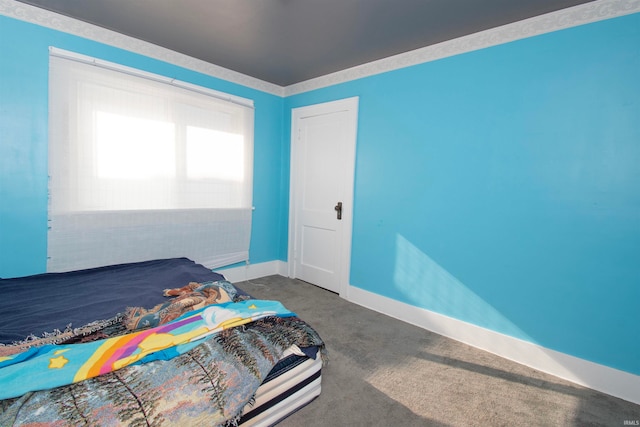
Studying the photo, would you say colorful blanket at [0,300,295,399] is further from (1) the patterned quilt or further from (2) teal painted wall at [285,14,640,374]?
(2) teal painted wall at [285,14,640,374]

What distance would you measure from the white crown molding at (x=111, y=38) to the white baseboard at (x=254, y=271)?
2.28 m

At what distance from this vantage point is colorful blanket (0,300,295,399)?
1.05 meters

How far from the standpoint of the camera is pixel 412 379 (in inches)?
81.2

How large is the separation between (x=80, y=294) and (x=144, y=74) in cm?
206

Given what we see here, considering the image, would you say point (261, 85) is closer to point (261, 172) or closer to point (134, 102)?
point (261, 172)

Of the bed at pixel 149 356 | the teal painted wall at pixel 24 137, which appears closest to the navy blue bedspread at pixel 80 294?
the bed at pixel 149 356

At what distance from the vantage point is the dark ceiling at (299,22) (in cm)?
213

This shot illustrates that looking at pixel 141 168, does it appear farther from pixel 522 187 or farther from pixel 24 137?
pixel 522 187

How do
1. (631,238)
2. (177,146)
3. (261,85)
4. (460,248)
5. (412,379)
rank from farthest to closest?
(261,85), (177,146), (460,248), (412,379), (631,238)

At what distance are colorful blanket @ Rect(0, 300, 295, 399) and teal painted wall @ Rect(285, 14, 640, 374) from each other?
74.4 inches

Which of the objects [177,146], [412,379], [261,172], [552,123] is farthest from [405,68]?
[412,379]

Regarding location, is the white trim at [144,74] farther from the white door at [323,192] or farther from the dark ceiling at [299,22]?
the white door at [323,192]

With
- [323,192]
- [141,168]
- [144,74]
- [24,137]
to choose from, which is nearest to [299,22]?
[144,74]

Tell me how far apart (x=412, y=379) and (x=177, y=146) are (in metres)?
2.99
